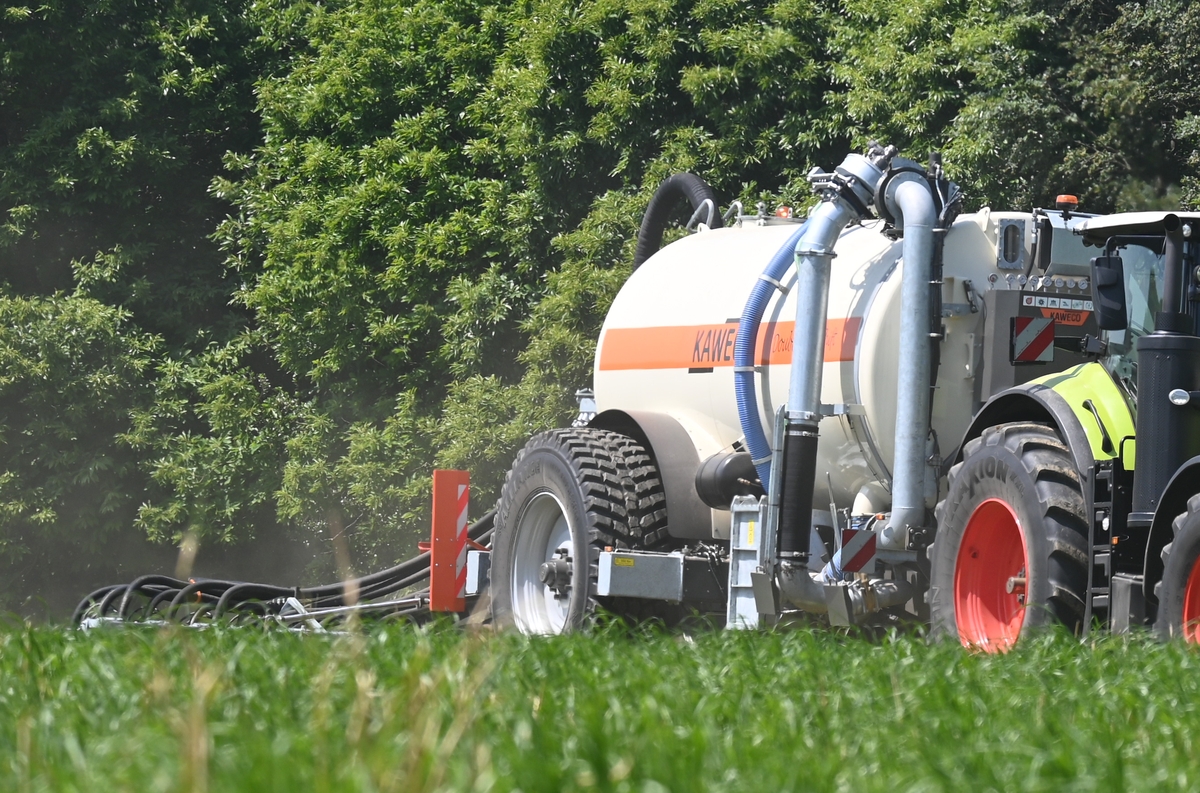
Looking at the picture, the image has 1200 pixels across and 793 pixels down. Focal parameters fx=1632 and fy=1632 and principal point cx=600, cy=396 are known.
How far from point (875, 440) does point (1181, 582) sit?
3.09 metres

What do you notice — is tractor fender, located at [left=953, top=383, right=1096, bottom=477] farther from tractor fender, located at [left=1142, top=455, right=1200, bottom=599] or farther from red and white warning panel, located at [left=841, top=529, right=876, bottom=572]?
red and white warning panel, located at [left=841, top=529, right=876, bottom=572]

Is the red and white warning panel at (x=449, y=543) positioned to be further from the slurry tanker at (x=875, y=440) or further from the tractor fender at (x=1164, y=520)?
the tractor fender at (x=1164, y=520)

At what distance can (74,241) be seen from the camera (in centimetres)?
2414

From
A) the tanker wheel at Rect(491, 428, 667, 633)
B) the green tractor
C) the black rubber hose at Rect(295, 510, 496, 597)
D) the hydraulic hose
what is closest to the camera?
the green tractor

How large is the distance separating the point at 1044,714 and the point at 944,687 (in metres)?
0.47

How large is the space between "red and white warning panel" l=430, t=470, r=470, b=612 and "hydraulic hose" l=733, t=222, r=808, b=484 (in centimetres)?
310

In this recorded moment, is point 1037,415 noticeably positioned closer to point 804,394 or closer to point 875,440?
point 875,440

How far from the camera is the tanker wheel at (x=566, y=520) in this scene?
10.8 metres

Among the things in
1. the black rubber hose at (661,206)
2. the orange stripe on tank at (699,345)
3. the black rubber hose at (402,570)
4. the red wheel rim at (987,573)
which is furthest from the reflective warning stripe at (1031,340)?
the black rubber hose at (402,570)

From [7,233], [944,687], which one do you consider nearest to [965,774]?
[944,687]

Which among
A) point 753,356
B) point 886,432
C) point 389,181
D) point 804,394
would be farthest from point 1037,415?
point 389,181

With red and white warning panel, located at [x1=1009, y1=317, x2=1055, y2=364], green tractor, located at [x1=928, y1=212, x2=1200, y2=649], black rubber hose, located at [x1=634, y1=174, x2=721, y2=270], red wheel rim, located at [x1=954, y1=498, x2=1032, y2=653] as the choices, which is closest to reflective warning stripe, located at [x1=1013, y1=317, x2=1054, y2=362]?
red and white warning panel, located at [x1=1009, y1=317, x2=1055, y2=364]

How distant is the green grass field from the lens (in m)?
3.22

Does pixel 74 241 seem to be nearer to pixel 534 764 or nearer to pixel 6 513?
pixel 6 513
